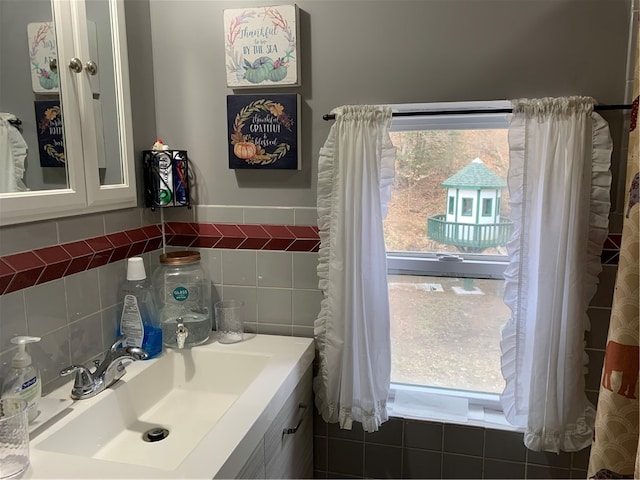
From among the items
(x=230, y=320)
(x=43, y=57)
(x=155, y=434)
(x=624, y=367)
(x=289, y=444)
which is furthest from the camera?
(x=230, y=320)

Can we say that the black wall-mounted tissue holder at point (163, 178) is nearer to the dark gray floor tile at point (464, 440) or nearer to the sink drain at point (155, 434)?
the sink drain at point (155, 434)

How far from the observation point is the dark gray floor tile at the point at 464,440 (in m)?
1.40

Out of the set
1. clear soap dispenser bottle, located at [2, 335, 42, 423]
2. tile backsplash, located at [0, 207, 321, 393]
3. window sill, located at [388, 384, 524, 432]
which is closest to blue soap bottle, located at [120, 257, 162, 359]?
tile backsplash, located at [0, 207, 321, 393]

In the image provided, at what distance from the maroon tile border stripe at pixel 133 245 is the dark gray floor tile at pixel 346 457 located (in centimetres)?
66

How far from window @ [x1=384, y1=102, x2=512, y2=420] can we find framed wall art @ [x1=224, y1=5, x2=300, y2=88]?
37cm

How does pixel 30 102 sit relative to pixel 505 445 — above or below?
above

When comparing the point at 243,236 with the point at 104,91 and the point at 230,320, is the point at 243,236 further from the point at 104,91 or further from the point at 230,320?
the point at 104,91

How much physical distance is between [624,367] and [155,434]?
3.60ft

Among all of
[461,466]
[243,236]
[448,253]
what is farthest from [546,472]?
[243,236]

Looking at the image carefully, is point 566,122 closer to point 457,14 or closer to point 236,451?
point 457,14

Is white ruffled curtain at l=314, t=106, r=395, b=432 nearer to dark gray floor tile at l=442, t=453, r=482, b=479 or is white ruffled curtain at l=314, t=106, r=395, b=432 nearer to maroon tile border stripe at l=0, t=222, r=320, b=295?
maroon tile border stripe at l=0, t=222, r=320, b=295

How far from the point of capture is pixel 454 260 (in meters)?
1.45

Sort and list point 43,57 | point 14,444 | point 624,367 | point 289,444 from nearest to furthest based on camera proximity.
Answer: point 14,444
point 624,367
point 43,57
point 289,444

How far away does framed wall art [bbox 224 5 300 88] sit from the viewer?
133cm
